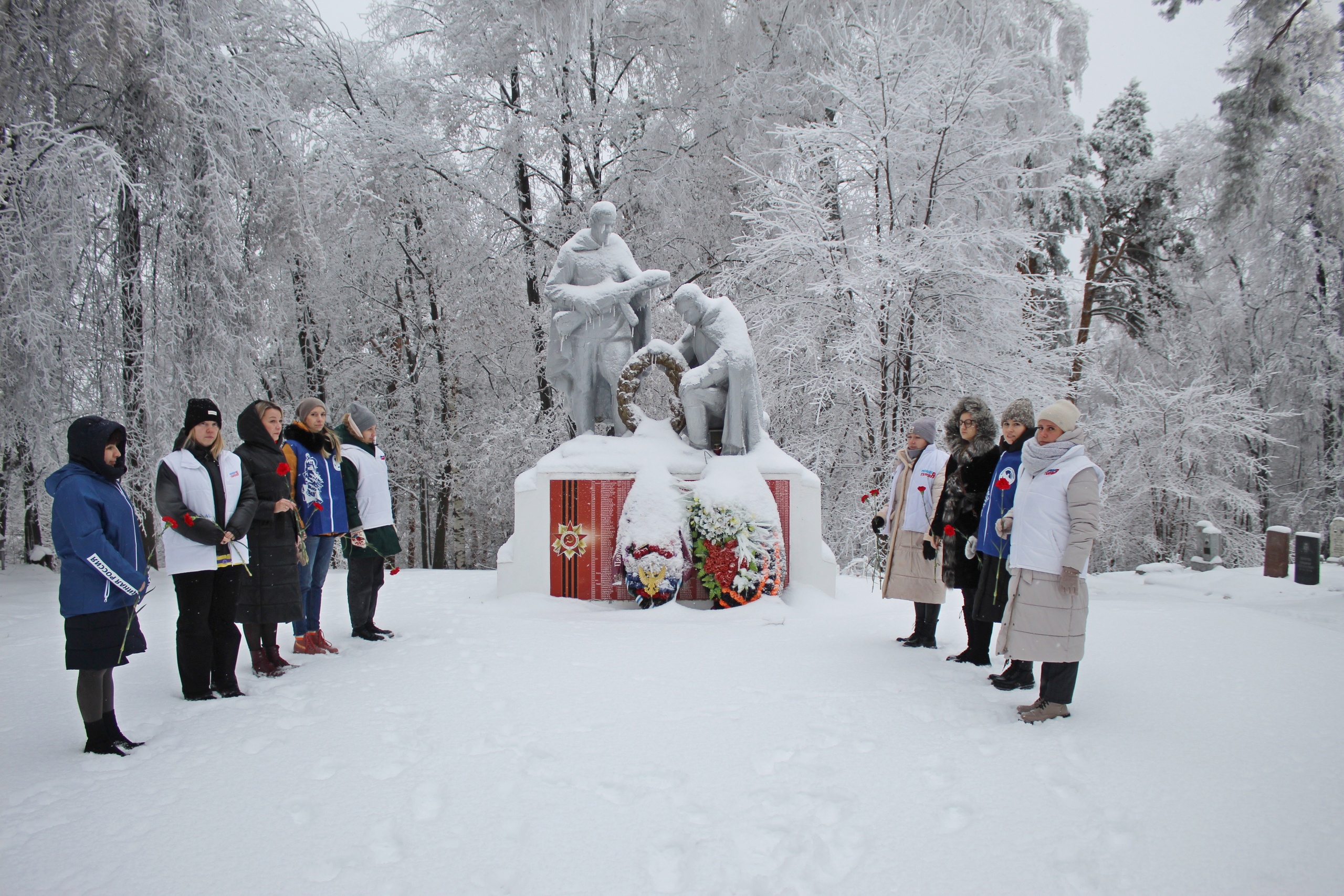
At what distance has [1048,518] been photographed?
357cm

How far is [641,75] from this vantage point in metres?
13.5

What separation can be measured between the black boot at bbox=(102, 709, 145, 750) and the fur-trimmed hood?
13.8 ft

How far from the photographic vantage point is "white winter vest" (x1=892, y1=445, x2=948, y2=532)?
16.3ft

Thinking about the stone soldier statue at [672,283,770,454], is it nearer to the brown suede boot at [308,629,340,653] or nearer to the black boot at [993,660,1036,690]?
the black boot at [993,660,1036,690]

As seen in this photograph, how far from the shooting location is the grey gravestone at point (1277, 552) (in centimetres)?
941

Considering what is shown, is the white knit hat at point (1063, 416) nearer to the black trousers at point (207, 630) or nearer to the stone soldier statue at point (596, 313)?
the black trousers at point (207, 630)

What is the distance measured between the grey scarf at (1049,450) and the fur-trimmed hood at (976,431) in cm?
79

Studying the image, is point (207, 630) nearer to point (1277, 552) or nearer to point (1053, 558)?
point (1053, 558)

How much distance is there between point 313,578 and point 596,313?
3.44m

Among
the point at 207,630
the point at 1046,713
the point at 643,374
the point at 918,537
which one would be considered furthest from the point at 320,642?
the point at 1046,713

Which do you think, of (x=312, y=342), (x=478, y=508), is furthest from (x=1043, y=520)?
(x=478, y=508)

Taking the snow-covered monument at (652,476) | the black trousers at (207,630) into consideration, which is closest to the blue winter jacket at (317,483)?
the black trousers at (207,630)

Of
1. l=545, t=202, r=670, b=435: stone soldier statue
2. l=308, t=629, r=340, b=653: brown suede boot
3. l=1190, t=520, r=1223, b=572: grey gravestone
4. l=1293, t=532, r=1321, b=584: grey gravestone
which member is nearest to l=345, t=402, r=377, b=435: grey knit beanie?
l=308, t=629, r=340, b=653: brown suede boot

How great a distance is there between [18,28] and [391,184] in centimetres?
631
